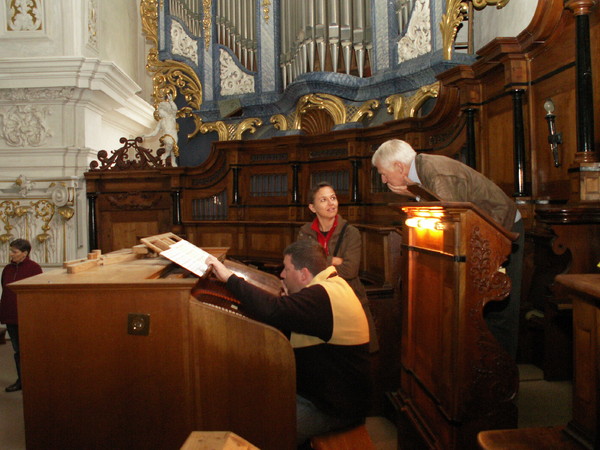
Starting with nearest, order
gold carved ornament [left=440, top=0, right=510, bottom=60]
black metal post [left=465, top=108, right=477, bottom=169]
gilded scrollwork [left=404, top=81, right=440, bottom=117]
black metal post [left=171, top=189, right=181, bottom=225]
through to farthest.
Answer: black metal post [left=465, top=108, right=477, bottom=169]
gold carved ornament [left=440, top=0, right=510, bottom=60]
gilded scrollwork [left=404, top=81, right=440, bottom=117]
black metal post [left=171, top=189, right=181, bottom=225]

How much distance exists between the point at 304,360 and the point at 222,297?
54 centimetres

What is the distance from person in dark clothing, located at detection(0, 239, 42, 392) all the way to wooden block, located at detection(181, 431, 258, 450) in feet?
11.8

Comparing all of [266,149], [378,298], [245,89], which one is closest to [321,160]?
[266,149]

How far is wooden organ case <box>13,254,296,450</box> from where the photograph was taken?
2121mm

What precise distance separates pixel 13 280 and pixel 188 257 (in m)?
2.70

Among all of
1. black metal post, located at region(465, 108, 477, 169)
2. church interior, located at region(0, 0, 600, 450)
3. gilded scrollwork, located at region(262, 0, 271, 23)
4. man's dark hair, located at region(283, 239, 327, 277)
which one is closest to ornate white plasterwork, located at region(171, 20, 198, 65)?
church interior, located at region(0, 0, 600, 450)

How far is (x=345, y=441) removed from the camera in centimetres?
214

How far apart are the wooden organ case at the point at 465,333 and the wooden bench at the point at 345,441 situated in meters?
0.47

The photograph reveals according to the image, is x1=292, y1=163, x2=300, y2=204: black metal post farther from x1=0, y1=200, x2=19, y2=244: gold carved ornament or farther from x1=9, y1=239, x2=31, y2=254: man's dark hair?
x1=0, y1=200, x2=19, y2=244: gold carved ornament

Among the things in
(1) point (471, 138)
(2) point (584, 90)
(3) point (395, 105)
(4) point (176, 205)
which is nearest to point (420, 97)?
(3) point (395, 105)

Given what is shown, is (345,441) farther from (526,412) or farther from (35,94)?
(35,94)

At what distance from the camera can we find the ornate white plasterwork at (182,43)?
8.06 meters

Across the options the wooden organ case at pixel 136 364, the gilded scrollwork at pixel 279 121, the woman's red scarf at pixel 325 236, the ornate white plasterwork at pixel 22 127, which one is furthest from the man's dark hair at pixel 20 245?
the gilded scrollwork at pixel 279 121

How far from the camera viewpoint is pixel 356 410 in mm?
2158
